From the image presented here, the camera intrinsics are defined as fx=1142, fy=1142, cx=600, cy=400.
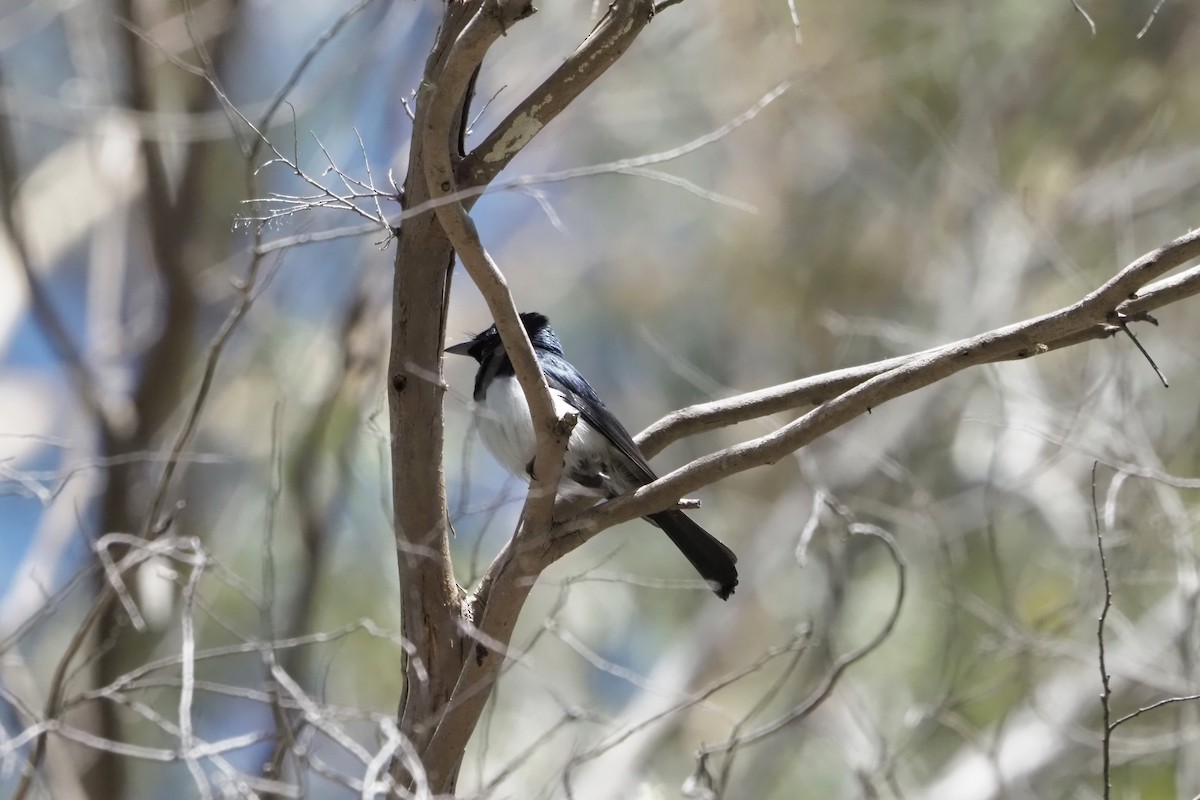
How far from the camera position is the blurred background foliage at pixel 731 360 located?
6.34 meters

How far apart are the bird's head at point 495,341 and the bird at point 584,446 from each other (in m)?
0.05

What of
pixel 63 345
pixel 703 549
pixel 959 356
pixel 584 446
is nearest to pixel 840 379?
pixel 959 356

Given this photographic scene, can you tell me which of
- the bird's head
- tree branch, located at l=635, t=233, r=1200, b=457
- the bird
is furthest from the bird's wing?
the bird's head

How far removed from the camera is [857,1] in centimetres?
945

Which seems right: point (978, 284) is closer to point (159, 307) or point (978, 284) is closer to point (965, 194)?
point (965, 194)

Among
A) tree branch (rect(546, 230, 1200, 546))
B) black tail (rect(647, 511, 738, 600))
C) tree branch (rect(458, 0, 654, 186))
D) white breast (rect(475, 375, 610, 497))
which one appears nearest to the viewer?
tree branch (rect(546, 230, 1200, 546))

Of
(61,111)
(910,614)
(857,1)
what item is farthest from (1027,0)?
(61,111)

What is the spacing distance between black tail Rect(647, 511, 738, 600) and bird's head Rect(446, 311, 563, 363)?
1.09m

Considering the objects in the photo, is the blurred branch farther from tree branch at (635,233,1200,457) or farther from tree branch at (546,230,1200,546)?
tree branch at (546,230,1200,546)

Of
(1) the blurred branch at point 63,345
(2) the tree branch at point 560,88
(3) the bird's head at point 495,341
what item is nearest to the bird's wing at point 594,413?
(3) the bird's head at point 495,341

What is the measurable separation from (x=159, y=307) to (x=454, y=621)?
3.83 metres

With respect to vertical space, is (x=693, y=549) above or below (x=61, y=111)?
below

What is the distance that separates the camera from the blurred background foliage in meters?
6.34

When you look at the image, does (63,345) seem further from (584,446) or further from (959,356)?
(959,356)
